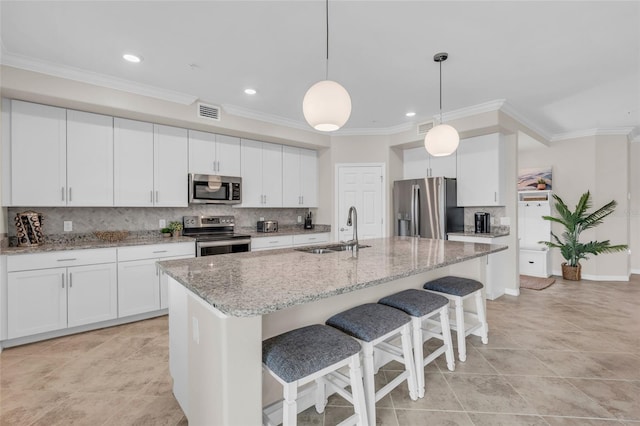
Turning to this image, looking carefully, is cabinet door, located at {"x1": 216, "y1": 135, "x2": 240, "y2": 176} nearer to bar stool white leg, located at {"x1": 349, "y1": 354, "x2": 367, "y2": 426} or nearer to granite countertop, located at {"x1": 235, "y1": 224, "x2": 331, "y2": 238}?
granite countertop, located at {"x1": 235, "y1": 224, "x2": 331, "y2": 238}

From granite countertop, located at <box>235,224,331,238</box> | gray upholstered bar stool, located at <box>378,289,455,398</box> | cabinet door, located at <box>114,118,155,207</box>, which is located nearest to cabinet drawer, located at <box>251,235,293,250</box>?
granite countertop, located at <box>235,224,331,238</box>

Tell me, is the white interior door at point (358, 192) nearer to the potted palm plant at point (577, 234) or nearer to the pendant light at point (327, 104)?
the potted palm plant at point (577, 234)

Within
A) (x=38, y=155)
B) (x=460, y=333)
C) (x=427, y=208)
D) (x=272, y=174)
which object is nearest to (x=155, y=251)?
(x=38, y=155)

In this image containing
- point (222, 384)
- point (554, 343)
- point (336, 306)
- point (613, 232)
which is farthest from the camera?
point (613, 232)

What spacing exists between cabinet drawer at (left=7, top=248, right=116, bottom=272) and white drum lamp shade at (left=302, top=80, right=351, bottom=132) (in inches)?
106

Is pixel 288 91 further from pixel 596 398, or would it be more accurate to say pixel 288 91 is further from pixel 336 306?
pixel 596 398

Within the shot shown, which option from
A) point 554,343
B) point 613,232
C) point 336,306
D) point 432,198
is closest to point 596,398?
point 554,343

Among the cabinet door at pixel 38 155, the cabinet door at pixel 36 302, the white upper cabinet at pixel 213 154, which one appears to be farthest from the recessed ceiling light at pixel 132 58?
the cabinet door at pixel 36 302

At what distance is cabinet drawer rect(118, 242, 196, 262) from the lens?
3219mm

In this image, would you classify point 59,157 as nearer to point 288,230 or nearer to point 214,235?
point 214,235

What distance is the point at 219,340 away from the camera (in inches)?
47.4

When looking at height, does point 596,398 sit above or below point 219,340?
below

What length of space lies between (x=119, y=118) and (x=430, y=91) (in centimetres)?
355

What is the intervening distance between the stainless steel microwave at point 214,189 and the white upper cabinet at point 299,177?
84 cm
